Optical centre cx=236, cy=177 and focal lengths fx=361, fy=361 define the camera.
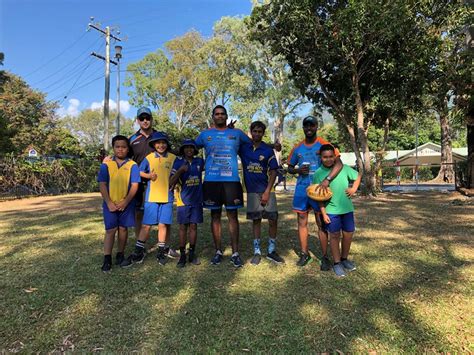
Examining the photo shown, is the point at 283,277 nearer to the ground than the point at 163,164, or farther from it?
nearer to the ground

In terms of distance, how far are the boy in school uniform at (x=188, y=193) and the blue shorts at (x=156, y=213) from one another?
15 centimetres

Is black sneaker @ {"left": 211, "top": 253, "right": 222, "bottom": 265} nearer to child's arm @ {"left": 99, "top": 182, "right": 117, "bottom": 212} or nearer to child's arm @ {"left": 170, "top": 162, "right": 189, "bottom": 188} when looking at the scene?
child's arm @ {"left": 170, "top": 162, "right": 189, "bottom": 188}

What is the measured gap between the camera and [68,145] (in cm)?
2973

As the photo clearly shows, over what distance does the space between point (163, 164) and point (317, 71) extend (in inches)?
433

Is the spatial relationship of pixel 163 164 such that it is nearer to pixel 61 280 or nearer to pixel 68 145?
pixel 61 280

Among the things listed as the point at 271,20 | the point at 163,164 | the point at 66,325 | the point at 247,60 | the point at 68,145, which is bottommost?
the point at 66,325

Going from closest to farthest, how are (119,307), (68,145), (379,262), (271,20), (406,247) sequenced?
(119,307) < (379,262) < (406,247) < (271,20) < (68,145)

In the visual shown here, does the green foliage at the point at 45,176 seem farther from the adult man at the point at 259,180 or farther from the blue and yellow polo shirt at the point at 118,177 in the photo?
the adult man at the point at 259,180

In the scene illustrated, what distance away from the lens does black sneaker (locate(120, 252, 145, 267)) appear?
448 centimetres

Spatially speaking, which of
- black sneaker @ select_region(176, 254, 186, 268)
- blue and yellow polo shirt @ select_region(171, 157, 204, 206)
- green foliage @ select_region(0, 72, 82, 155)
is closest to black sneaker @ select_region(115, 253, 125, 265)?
black sneaker @ select_region(176, 254, 186, 268)

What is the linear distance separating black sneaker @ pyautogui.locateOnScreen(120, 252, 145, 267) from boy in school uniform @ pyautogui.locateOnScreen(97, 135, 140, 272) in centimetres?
7

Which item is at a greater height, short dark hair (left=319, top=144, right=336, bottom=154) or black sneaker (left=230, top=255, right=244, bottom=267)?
short dark hair (left=319, top=144, right=336, bottom=154)

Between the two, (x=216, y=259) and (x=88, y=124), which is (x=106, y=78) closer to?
(x=216, y=259)

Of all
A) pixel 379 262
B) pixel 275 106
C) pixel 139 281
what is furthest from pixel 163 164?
pixel 275 106
